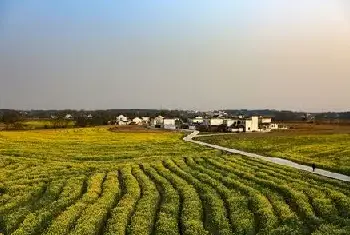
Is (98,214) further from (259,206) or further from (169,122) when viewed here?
(169,122)

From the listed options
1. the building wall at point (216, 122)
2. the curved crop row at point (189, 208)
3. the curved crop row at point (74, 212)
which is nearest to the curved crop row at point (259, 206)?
the curved crop row at point (189, 208)

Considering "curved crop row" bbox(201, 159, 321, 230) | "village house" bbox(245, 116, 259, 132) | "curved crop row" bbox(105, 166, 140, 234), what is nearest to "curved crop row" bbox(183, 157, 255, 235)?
"curved crop row" bbox(201, 159, 321, 230)

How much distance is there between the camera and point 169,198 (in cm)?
3772

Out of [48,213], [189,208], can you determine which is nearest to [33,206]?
[48,213]

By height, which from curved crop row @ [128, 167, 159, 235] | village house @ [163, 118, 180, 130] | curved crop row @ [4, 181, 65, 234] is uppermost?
village house @ [163, 118, 180, 130]

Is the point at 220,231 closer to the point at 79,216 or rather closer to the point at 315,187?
the point at 79,216

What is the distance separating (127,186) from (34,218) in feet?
38.7

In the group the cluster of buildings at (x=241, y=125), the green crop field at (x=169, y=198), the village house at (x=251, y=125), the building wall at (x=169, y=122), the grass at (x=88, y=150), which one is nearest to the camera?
the green crop field at (x=169, y=198)

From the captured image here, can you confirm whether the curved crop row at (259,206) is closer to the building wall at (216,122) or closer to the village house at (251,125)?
the village house at (251,125)

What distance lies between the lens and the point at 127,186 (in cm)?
4359

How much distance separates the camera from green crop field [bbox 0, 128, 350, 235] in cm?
3001

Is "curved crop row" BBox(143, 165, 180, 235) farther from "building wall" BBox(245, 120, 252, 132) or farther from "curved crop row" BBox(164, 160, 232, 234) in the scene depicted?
"building wall" BBox(245, 120, 252, 132)

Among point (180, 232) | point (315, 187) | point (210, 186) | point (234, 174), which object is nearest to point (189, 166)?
point (234, 174)

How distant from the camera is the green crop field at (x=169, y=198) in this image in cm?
3001
